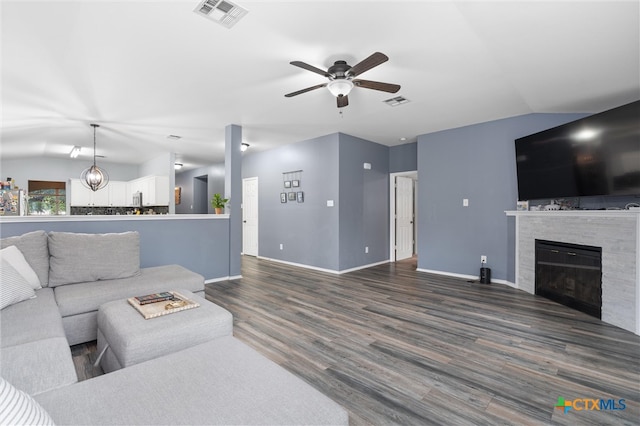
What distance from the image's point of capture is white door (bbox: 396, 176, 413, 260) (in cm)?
696

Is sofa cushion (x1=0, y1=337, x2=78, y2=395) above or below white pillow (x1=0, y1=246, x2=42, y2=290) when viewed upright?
below

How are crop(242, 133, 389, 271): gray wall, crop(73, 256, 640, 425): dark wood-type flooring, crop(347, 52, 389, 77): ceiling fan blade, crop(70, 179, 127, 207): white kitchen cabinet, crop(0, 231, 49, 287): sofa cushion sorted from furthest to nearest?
1. crop(70, 179, 127, 207): white kitchen cabinet
2. crop(242, 133, 389, 271): gray wall
3. crop(0, 231, 49, 287): sofa cushion
4. crop(347, 52, 389, 77): ceiling fan blade
5. crop(73, 256, 640, 425): dark wood-type flooring

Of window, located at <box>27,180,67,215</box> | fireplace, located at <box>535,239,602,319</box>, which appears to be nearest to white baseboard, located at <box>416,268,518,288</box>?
fireplace, located at <box>535,239,602,319</box>

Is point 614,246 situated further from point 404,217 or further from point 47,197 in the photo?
point 47,197

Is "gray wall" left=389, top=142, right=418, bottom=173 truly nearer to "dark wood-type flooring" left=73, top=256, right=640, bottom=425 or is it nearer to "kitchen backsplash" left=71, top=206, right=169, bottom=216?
"dark wood-type flooring" left=73, top=256, right=640, bottom=425

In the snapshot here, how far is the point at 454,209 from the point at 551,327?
2644 mm

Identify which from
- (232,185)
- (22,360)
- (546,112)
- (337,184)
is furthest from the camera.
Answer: (337,184)

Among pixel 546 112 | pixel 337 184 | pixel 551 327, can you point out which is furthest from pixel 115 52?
pixel 546 112

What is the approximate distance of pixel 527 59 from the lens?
2.86m

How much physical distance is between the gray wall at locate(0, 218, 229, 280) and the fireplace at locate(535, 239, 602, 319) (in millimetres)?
4656

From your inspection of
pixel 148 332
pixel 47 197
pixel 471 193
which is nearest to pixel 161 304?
pixel 148 332

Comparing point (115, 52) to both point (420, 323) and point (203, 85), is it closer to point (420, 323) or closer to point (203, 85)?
point (203, 85)

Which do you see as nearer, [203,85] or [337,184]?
[203,85]

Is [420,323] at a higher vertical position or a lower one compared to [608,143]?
lower
